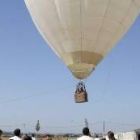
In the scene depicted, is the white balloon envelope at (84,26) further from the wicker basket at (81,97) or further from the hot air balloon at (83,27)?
the wicker basket at (81,97)

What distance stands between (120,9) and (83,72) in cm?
347

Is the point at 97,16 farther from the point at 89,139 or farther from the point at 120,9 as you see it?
the point at 89,139

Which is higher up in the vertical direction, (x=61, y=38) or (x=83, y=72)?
(x=61, y=38)

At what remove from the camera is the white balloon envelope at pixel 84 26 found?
18125 mm

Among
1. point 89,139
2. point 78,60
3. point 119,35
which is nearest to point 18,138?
point 89,139

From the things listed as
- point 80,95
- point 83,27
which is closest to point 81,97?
point 80,95

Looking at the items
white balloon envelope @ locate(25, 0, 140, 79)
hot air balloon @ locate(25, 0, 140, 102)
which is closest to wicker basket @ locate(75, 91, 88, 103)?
hot air balloon @ locate(25, 0, 140, 102)

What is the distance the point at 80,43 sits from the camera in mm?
18641

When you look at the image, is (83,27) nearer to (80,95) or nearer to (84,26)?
(84,26)

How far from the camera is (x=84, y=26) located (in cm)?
1842

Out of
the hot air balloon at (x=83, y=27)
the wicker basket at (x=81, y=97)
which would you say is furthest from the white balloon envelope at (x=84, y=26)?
the wicker basket at (x=81, y=97)

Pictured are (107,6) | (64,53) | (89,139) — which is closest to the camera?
(89,139)

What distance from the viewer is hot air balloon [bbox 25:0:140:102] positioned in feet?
59.5

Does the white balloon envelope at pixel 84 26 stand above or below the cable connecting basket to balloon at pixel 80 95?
above
